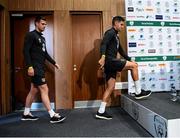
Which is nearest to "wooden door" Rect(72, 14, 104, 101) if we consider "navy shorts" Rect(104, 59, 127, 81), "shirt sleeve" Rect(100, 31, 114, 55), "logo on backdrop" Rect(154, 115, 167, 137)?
"navy shorts" Rect(104, 59, 127, 81)

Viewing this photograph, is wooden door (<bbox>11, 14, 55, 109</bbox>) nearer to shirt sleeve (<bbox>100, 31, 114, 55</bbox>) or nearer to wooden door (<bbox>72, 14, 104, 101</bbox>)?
wooden door (<bbox>72, 14, 104, 101</bbox>)

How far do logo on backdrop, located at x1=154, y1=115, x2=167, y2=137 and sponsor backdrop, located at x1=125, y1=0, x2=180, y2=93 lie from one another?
1.48 metres

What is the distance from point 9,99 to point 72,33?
5.46ft

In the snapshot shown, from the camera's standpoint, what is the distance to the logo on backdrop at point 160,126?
6.68 ft

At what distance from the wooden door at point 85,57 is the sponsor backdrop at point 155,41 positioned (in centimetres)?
69

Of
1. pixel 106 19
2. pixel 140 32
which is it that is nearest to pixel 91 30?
pixel 106 19

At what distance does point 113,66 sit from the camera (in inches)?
120

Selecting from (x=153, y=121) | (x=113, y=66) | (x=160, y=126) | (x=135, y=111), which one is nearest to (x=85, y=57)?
(x=113, y=66)

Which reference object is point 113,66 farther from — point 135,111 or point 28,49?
point 28,49

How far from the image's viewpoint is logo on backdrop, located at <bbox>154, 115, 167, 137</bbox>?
2.04 m

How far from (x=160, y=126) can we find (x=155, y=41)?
6.61 ft

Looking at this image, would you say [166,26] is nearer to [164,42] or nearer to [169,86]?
[164,42]

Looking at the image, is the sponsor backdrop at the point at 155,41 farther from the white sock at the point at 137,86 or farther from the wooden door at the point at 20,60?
the wooden door at the point at 20,60

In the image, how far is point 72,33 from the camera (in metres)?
4.07
